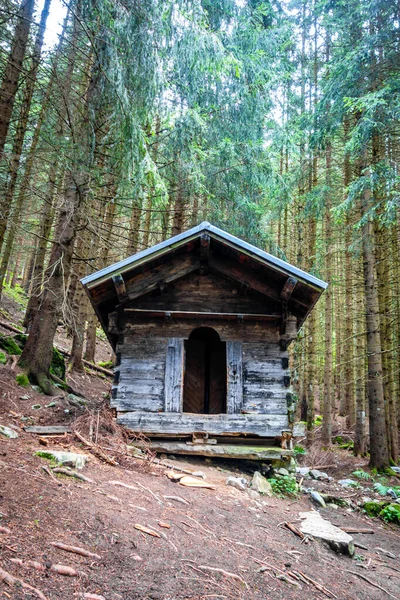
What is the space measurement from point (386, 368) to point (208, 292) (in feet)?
28.3

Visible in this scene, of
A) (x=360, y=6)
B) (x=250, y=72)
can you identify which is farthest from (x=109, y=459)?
(x=360, y=6)

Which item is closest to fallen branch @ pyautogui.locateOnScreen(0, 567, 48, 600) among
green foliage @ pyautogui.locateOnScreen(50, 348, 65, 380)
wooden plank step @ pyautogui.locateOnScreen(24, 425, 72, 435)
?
wooden plank step @ pyautogui.locateOnScreen(24, 425, 72, 435)

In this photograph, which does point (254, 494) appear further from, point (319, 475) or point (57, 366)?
point (57, 366)

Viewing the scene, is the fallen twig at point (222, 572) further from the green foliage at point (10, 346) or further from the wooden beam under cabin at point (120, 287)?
the green foliage at point (10, 346)

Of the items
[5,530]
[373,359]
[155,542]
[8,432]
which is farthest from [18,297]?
[5,530]

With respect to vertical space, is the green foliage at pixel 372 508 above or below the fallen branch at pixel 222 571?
below

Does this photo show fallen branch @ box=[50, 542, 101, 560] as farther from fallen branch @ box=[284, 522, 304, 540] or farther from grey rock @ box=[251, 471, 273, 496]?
grey rock @ box=[251, 471, 273, 496]

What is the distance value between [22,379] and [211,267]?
17.5 feet

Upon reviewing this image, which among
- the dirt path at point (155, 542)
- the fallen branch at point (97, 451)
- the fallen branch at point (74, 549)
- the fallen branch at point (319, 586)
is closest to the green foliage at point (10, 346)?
the fallen branch at point (97, 451)

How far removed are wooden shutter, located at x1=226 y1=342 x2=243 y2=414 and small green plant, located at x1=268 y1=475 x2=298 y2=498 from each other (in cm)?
153

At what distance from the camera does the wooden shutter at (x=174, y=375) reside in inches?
311

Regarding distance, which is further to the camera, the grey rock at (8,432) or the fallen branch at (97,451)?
the fallen branch at (97,451)

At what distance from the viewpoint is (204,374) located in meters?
11.4

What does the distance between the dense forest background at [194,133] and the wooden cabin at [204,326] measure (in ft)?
4.39
